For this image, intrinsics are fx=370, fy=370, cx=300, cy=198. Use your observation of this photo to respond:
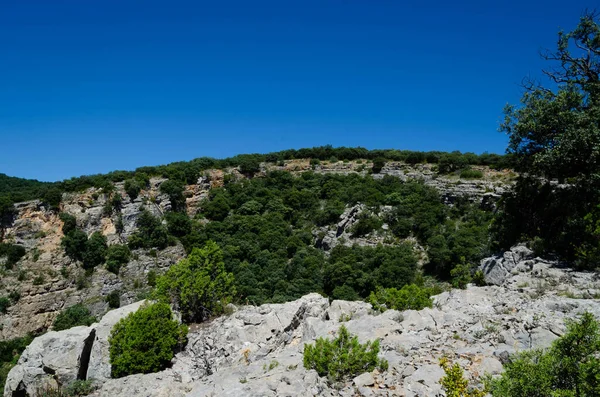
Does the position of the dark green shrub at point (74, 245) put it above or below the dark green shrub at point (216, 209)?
below

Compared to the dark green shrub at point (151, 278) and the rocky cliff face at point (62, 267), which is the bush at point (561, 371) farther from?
the dark green shrub at point (151, 278)

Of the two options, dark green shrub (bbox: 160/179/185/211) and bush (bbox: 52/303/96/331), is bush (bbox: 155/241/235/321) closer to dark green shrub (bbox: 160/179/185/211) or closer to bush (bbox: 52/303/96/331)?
bush (bbox: 52/303/96/331)

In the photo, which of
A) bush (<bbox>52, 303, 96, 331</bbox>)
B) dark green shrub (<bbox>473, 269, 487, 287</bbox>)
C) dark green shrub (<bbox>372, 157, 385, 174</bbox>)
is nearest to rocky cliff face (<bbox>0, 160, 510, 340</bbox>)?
bush (<bbox>52, 303, 96, 331</bbox>)

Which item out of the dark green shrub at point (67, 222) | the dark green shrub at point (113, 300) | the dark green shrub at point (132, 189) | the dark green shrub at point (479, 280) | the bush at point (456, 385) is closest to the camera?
the bush at point (456, 385)

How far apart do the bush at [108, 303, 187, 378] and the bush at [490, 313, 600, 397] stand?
11875 millimetres

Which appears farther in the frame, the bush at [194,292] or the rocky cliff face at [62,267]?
the rocky cliff face at [62,267]

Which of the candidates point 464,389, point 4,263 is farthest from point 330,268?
point 4,263

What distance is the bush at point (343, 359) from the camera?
764 centimetres

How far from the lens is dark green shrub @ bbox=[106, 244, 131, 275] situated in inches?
1416

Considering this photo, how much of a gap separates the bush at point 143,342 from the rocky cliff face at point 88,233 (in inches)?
802

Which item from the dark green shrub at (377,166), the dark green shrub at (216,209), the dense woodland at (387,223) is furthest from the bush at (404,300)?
the dark green shrub at (377,166)

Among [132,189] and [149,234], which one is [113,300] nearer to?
[149,234]

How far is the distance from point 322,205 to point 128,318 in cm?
2970

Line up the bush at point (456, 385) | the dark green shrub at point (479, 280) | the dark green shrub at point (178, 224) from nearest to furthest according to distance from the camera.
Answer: the bush at point (456, 385)
the dark green shrub at point (479, 280)
the dark green shrub at point (178, 224)
